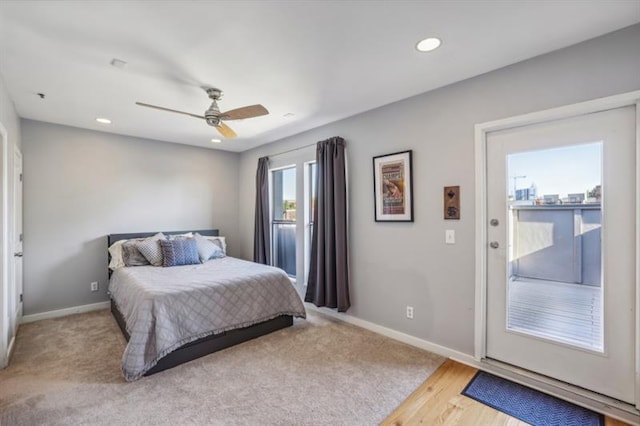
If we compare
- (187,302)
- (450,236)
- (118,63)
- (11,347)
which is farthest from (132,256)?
(450,236)

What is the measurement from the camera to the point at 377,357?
9.00 feet

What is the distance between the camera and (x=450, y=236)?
2703 millimetres

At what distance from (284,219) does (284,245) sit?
0.42 m

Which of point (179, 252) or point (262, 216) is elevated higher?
point (262, 216)

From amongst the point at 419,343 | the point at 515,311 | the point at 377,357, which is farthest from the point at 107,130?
the point at 515,311

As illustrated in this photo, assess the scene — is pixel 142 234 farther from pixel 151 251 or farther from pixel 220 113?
pixel 220 113

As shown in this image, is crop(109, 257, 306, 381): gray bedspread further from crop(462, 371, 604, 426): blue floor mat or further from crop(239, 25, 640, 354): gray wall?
crop(462, 371, 604, 426): blue floor mat

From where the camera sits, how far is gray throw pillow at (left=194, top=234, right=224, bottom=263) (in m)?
4.17

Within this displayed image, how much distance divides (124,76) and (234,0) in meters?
1.48

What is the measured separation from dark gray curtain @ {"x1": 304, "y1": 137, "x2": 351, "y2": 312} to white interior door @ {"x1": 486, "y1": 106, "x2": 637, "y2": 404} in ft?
5.02

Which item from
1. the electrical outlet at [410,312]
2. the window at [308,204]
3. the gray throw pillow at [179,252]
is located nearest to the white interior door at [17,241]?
the gray throw pillow at [179,252]

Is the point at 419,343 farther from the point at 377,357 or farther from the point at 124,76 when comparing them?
the point at 124,76

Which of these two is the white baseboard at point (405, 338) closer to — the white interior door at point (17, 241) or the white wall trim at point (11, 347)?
the white wall trim at point (11, 347)

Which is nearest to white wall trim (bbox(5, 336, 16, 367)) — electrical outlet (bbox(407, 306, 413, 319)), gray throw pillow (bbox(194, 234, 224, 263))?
gray throw pillow (bbox(194, 234, 224, 263))
